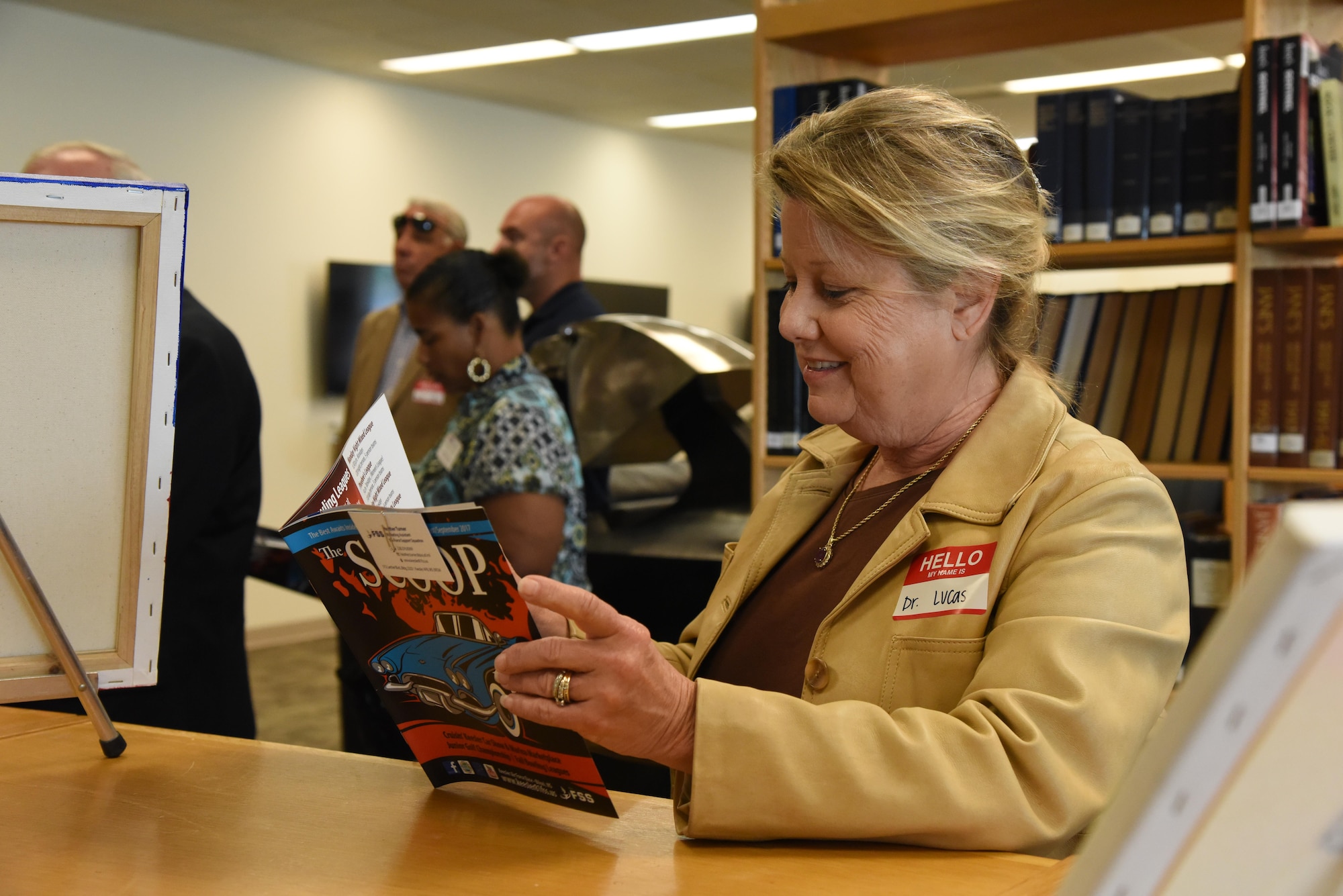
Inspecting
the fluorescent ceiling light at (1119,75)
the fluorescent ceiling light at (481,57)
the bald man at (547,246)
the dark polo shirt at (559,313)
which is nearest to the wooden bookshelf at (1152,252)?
the dark polo shirt at (559,313)

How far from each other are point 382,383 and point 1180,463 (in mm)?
2586

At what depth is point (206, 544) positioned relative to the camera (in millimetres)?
2104

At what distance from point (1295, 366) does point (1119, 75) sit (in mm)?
4930

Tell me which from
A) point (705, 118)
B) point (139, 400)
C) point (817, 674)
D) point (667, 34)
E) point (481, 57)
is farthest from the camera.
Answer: point (705, 118)

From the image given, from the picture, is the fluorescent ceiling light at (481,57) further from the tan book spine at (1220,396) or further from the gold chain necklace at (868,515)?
the gold chain necklace at (868,515)

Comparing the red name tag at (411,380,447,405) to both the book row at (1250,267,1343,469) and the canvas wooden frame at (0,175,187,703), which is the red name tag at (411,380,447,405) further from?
the book row at (1250,267,1343,469)

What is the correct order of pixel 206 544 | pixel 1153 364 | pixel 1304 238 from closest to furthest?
pixel 206 544, pixel 1304 238, pixel 1153 364

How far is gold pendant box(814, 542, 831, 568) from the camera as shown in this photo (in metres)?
1.34

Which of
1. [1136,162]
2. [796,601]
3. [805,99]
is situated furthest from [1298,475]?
[796,601]

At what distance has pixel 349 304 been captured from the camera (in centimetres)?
687

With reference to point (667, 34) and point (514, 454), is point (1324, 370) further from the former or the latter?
point (667, 34)

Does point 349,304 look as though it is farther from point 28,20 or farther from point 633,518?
point 633,518

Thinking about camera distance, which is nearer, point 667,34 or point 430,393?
point 430,393

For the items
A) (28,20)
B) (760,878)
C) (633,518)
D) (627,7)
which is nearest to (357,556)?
(760,878)
